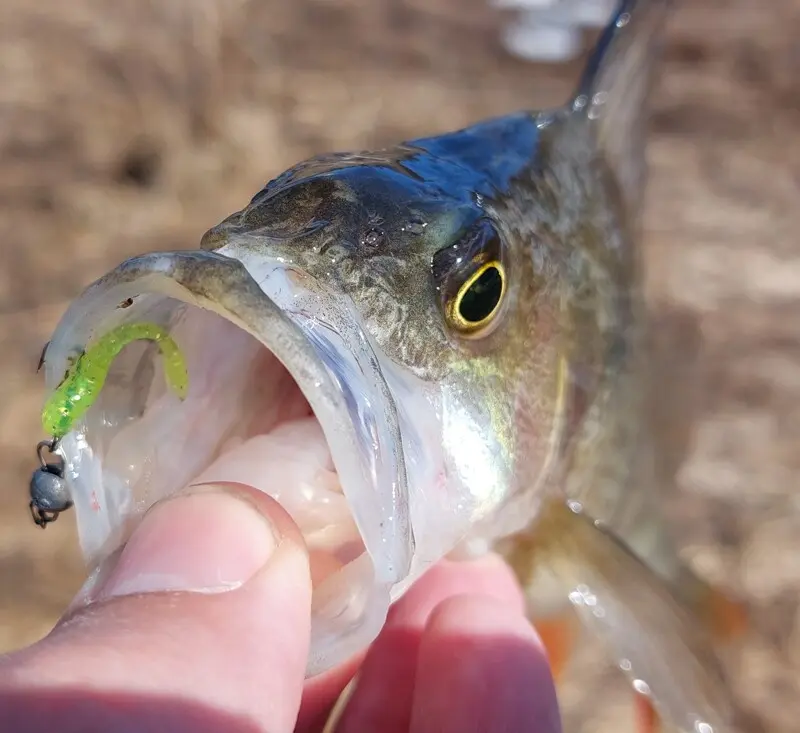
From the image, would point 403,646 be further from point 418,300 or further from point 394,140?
point 394,140

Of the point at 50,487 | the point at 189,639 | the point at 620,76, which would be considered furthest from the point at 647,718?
the point at 620,76

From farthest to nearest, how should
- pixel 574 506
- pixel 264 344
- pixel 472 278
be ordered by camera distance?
pixel 574 506 < pixel 472 278 < pixel 264 344

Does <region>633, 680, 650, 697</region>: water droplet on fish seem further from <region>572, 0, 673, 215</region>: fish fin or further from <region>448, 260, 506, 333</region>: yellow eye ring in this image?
<region>572, 0, 673, 215</region>: fish fin

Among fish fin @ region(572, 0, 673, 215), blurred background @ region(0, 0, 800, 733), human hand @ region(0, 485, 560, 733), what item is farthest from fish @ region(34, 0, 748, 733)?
blurred background @ region(0, 0, 800, 733)

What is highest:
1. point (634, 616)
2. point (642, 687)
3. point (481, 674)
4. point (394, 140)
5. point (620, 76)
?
point (620, 76)

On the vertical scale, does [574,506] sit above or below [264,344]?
below

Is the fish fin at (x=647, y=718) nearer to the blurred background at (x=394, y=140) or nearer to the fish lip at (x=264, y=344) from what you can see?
the blurred background at (x=394, y=140)

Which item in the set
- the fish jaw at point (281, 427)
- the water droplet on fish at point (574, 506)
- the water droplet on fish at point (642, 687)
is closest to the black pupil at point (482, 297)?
the fish jaw at point (281, 427)
